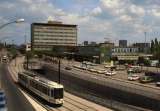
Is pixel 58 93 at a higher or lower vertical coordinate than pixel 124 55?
lower

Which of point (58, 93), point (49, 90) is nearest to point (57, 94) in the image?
point (58, 93)

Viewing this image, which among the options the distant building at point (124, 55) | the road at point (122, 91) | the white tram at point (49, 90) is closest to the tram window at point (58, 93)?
the white tram at point (49, 90)

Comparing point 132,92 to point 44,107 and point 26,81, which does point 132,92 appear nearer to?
point 44,107

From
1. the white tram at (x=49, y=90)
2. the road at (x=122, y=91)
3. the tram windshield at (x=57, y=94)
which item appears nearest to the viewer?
the tram windshield at (x=57, y=94)

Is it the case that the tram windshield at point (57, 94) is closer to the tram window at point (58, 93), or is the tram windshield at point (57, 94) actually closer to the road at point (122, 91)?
the tram window at point (58, 93)

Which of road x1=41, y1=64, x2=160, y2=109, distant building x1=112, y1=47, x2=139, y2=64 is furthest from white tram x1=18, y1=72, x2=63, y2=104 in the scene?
distant building x1=112, y1=47, x2=139, y2=64

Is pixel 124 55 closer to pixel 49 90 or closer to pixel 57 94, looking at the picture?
pixel 49 90

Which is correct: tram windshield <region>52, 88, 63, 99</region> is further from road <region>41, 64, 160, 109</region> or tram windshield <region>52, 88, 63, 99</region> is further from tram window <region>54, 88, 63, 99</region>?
road <region>41, 64, 160, 109</region>

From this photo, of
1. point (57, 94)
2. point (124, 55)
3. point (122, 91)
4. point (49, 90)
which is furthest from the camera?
point (124, 55)

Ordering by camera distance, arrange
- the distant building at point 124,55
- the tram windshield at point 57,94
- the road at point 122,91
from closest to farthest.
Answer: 1. the tram windshield at point 57,94
2. the road at point 122,91
3. the distant building at point 124,55

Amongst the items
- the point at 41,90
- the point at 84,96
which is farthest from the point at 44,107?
the point at 84,96

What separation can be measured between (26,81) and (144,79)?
101 ft

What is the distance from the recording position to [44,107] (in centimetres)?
5722

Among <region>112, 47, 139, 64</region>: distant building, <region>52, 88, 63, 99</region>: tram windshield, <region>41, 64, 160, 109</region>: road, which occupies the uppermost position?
<region>112, 47, 139, 64</region>: distant building
